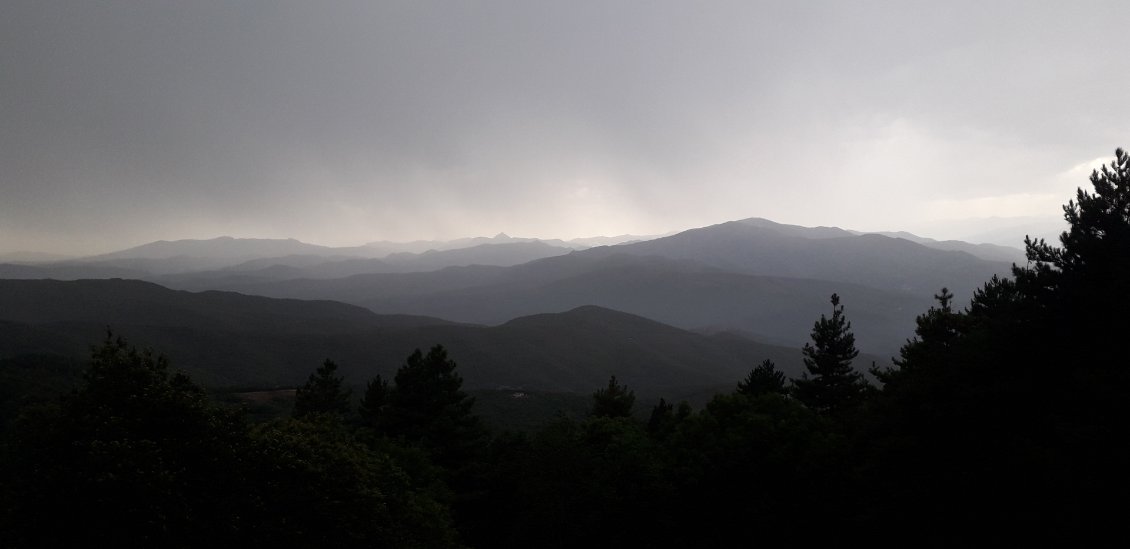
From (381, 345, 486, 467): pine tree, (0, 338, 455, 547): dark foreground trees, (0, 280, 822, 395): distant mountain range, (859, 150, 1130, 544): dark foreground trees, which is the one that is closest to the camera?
(0, 338, 455, 547): dark foreground trees

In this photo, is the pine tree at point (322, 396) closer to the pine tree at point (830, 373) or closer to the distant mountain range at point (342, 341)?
the pine tree at point (830, 373)

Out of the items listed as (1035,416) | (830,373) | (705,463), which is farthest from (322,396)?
(1035,416)

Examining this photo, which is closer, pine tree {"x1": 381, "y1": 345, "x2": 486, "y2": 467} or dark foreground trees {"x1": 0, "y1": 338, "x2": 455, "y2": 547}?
dark foreground trees {"x1": 0, "y1": 338, "x2": 455, "y2": 547}

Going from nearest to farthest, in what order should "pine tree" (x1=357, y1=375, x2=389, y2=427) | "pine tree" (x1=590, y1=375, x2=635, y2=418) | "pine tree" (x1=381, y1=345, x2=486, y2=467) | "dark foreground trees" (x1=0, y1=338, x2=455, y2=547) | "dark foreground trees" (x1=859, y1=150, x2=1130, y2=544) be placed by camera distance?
"dark foreground trees" (x1=0, y1=338, x2=455, y2=547)
"dark foreground trees" (x1=859, y1=150, x2=1130, y2=544)
"pine tree" (x1=381, y1=345, x2=486, y2=467)
"pine tree" (x1=357, y1=375, x2=389, y2=427)
"pine tree" (x1=590, y1=375, x2=635, y2=418)

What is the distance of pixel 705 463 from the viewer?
2205cm

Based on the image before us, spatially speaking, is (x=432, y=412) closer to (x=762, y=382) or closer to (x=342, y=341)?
(x=762, y=382)

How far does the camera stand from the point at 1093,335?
14070 millimetres

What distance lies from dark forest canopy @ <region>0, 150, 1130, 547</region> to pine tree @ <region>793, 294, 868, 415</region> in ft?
18.6

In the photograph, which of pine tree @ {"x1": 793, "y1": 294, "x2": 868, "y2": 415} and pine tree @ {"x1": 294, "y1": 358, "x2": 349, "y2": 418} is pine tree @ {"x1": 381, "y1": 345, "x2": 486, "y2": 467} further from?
pine tree @ {"x1": 793, "y1": 294, "x2": 868, "y2": 415}

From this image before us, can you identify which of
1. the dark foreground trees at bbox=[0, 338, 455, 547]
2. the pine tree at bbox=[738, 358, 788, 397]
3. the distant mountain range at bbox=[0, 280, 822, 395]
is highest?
the dark foreground trees at bbox=[0, 338, 455, 547]

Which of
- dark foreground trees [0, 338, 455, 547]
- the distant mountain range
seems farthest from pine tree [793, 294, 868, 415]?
the distant mountain range

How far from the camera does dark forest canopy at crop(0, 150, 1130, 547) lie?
999 centimetres

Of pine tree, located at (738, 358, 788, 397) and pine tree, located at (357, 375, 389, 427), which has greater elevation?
pine tree, located at (738, 358, 788, 397)

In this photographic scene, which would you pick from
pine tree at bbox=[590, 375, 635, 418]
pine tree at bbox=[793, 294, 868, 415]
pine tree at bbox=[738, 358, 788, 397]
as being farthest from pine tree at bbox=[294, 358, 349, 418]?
pine tree at bbox=[793, 294, 868, 415]
